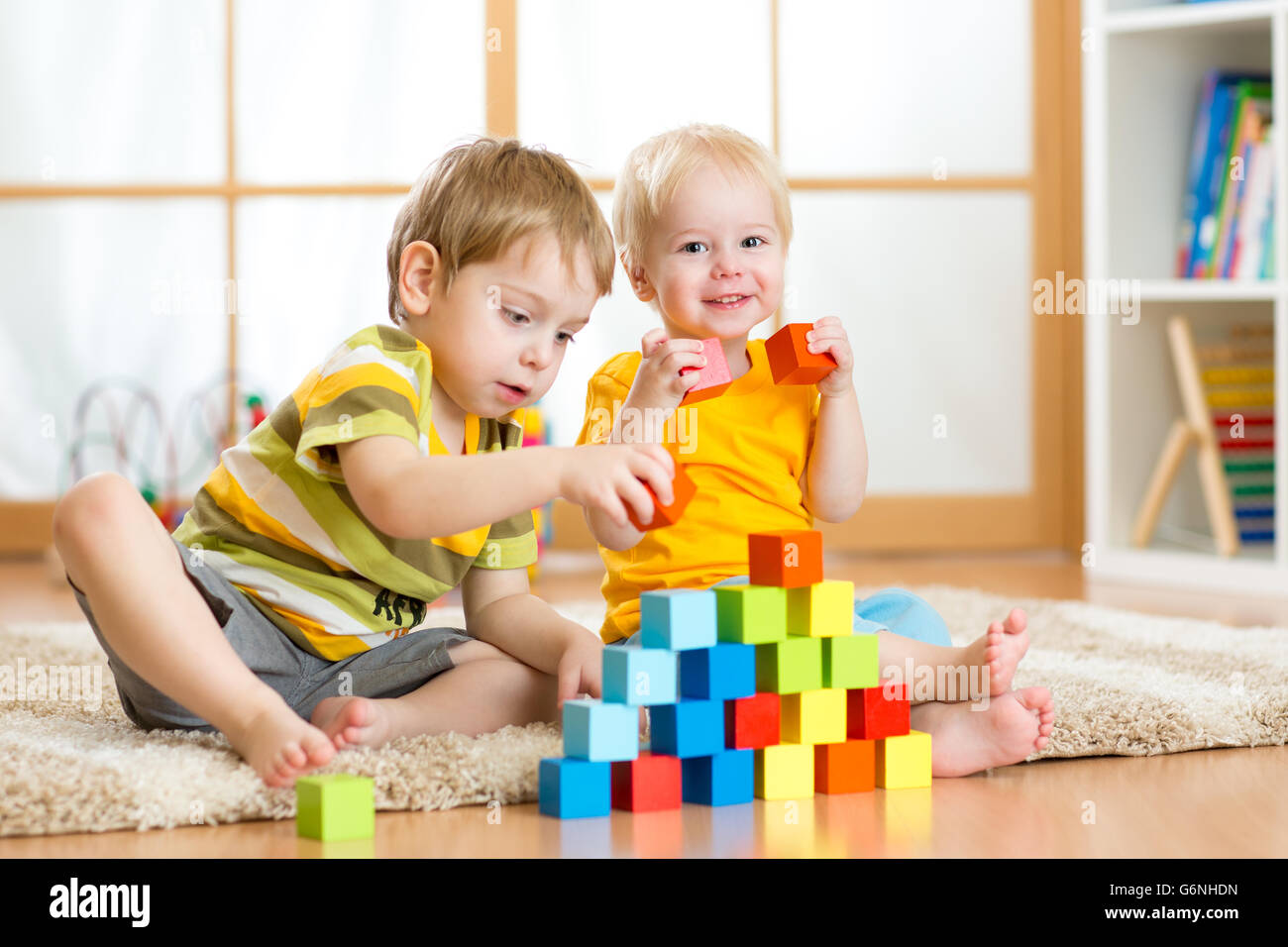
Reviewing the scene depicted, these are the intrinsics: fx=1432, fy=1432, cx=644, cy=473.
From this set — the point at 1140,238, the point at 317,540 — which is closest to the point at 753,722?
the point at 317,540

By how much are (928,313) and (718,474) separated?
62.3 inches

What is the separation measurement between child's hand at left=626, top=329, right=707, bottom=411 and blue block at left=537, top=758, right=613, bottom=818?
0.31 m

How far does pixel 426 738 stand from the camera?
3.42ft

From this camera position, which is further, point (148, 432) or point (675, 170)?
point (148, 432)

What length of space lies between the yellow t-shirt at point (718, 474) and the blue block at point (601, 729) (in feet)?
0.88

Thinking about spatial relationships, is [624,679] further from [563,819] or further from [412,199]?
[412,199]

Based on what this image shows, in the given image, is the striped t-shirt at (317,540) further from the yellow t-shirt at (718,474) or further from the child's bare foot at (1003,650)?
the child's bare foot at (1003,650)

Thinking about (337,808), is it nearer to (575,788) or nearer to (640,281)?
(575,788)

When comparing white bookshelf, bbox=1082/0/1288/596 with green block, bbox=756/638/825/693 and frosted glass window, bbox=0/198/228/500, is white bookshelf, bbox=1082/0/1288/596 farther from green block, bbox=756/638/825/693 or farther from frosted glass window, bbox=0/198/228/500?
frosted glass window, bbox=0/198/228/500

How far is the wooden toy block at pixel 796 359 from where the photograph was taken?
1.15 m

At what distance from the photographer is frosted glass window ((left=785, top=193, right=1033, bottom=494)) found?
8.90 feet

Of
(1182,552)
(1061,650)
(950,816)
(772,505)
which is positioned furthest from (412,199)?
(1182,552)

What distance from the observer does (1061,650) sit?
5.02 ft

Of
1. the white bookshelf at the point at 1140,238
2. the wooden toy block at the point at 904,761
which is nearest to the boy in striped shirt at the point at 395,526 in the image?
the wooden toy block at the point at 904,761
